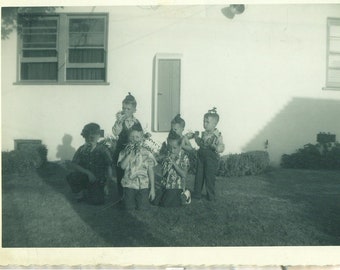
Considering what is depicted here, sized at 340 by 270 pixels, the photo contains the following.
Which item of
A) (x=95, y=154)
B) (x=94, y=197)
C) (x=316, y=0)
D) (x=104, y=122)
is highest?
(x=316, y=0)

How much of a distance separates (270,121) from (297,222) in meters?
1.24

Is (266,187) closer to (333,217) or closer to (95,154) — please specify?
(333,217)

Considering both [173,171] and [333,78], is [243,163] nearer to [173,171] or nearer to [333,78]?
[173,171]

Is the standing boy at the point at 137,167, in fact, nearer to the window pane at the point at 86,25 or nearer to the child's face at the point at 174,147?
the child's face at the point at 174,147

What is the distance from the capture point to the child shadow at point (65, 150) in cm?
348

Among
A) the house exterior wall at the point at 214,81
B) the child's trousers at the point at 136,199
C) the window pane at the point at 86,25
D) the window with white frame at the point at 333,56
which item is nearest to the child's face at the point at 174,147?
the house exterior wall at the point at 214,81

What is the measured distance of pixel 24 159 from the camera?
325 centimetres

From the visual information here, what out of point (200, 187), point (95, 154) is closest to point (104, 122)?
point (95, 154)

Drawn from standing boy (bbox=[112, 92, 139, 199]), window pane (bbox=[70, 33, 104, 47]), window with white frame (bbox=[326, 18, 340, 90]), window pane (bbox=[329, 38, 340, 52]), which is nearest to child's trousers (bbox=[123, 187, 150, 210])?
standing boy (bbox=[112, 92, 139, 199])

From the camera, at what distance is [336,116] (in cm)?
323

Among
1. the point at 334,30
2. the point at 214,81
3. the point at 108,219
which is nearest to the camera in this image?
the point at 108,219

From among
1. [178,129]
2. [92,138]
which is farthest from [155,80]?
[92,138]

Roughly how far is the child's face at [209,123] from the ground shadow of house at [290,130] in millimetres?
498

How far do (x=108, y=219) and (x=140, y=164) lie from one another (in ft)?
1.81
